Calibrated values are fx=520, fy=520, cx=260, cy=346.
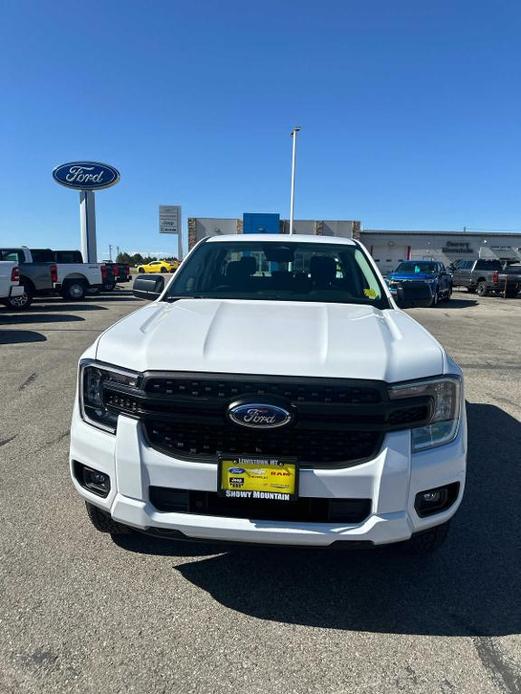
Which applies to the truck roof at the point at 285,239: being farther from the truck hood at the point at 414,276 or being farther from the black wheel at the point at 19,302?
the truck hood at the point at 414,276

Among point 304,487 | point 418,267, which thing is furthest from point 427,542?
point 418,267

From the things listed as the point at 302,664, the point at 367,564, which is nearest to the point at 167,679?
the point at 302,664

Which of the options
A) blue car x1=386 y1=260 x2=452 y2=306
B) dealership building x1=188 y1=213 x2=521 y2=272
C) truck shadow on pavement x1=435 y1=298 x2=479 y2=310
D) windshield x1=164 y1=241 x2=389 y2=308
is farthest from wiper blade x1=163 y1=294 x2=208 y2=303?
dealership building x1=188 y1=213 x2=521 y2=272

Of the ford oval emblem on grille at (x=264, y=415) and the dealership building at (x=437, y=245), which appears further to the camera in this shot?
the dealership building at (x=437, y=245)

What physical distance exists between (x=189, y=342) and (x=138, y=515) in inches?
32.5

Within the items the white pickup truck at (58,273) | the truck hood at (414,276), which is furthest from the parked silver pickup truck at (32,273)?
the truck hood at (414,276)

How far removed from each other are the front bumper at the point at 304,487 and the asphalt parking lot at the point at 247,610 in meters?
0.45

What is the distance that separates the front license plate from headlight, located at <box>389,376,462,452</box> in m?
0.57

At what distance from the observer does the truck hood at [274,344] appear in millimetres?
2320

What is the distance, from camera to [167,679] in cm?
207

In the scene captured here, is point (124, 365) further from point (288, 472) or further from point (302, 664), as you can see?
point (302, 664)

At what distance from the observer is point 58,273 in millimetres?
18266

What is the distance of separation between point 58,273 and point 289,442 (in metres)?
17.8

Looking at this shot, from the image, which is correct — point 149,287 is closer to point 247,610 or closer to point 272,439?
point 272,439
